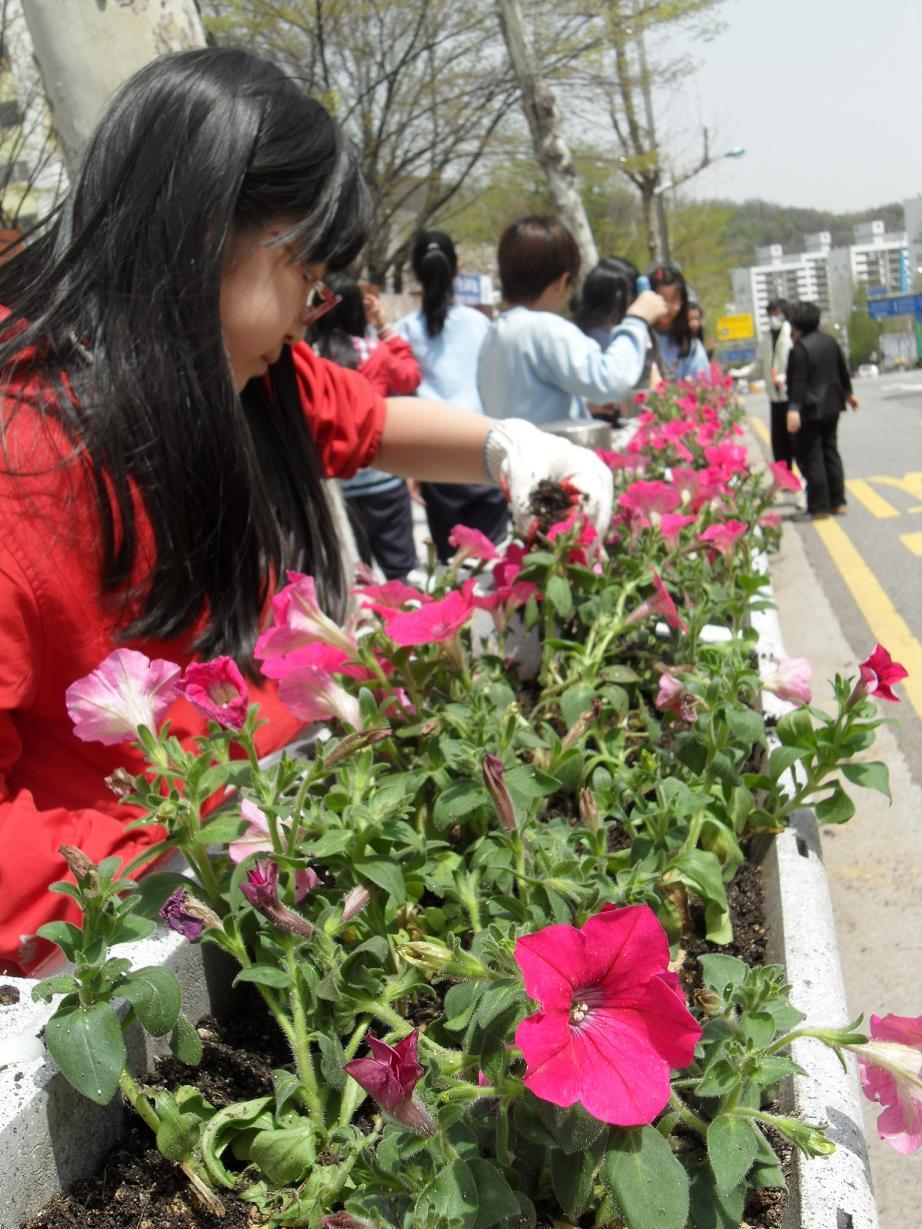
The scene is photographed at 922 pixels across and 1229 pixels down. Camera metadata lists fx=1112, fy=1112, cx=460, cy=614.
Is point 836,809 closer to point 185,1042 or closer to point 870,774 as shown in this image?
point 870,774

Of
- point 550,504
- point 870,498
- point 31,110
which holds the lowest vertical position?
point 870,498

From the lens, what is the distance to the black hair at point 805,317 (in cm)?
796

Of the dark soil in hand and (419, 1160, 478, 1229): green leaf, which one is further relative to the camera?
the dark soil in hand

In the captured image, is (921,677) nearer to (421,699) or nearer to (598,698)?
(598,698)

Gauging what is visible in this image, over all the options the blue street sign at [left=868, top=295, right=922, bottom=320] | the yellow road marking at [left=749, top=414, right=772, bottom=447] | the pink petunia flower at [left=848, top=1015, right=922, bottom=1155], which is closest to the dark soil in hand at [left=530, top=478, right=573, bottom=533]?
the pink petunia flower at [left=848, top=1015, right=922, bottom=1155]

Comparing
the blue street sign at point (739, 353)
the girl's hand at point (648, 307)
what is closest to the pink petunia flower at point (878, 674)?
the girl's hand at point (648, 307)

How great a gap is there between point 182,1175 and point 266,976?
7.5 inches

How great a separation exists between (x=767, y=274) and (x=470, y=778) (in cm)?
15623

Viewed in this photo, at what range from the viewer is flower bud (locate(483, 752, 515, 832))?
3.28 feet

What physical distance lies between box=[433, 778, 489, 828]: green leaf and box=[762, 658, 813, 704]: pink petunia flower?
0.58 metres

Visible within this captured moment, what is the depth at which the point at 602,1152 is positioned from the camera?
2.62 ft

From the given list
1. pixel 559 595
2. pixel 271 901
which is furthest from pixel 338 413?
pixel 271 901

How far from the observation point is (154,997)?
0.89 m

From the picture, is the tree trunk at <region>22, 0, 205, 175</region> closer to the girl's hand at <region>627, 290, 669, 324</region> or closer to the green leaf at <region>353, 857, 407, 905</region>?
the girl's hand at <region>627, 290, 669, 324</region>
